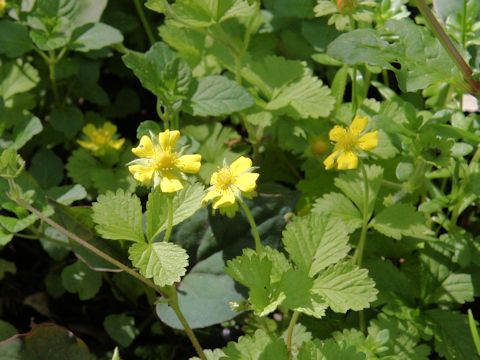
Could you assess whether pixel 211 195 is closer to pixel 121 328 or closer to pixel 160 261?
pixel 160 261

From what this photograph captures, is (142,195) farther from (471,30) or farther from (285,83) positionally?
(471,30)

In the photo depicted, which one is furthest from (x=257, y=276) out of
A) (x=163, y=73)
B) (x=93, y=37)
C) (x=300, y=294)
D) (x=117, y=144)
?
(x=93, y=37)

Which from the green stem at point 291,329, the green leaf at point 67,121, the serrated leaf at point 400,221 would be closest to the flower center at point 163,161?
the green stem at point 291,329

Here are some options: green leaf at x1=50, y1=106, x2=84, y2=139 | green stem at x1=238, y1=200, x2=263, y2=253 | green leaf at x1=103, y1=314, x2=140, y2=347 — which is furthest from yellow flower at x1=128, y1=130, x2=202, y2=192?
green leaf at x1=50, y1=106, x2=84, y2=139

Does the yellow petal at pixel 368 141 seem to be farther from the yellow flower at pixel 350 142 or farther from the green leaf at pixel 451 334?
the green leaf at pixel 451 334

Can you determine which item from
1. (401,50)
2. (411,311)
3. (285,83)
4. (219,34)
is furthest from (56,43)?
(411,311)

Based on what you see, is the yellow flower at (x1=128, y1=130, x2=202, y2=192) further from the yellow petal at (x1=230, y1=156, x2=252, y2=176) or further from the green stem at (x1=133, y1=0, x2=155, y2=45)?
the green stem at (x1=133, y1=0, x2=155, y2=45)
